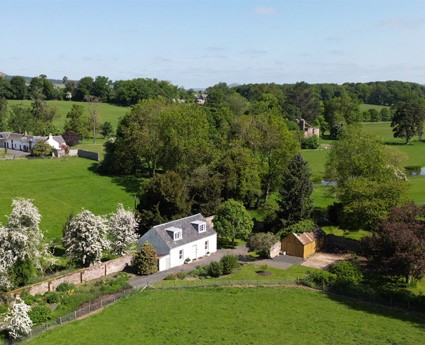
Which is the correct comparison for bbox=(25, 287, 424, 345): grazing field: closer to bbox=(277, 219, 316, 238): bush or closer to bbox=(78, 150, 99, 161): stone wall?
bbox=(277, 219, 316, 238): bush

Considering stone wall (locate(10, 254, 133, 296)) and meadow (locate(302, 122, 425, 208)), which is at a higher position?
meadow (locate(302, 122, 425, 208))

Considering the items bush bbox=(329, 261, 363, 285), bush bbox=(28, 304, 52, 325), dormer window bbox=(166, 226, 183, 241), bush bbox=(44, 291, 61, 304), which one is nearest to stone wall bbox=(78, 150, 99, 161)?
dormer window bbox=(166, 226, 183, 241)

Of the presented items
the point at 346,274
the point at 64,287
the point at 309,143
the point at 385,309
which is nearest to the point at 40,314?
the point at 64,287

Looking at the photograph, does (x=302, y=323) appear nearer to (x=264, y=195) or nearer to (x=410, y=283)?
(x=410, y=283)

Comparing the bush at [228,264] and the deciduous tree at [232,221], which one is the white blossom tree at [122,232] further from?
the deciduous tree at [232,221]

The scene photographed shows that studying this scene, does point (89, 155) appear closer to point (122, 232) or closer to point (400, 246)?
point (122, 232)

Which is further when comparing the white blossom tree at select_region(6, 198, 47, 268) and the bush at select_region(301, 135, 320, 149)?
the bush at select_region(301, 135, 320, 149)
